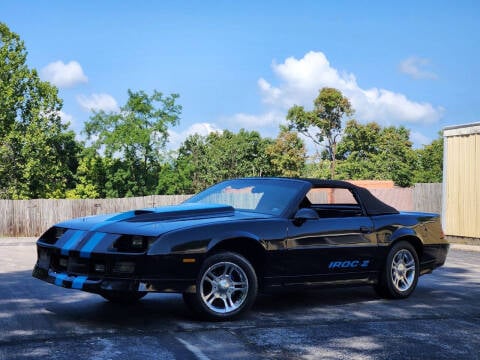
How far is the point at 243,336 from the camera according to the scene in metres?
5.88

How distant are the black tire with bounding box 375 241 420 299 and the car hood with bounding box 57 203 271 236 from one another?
1.98 metres

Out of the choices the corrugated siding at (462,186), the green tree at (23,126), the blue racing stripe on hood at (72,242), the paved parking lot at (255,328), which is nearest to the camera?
the paved parking lot at (255,328)

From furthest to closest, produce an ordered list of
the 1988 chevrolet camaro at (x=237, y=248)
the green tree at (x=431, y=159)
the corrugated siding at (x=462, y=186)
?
the green tree at (x=431, y=159)
the corrugated siding at (x=462, y=186)
the 1988 chevrolet camaro at (x=237, y=248)

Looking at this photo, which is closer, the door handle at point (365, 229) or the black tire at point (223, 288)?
the black tire at point (223, 288)

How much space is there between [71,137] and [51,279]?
46.0 metres

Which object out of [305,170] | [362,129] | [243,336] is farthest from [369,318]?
[305,170]

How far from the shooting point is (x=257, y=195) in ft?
25.2

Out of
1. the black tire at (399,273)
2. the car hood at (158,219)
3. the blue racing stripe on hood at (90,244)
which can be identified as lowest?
the black tire at (399,273)

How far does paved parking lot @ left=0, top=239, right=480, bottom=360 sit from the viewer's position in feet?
17.3

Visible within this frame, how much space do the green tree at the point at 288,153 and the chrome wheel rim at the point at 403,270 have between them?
2097 inches

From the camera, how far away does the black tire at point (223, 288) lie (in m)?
6.44

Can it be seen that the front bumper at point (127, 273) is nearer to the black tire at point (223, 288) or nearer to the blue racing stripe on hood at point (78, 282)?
the blue racing stripe on hood at point (78, 282)

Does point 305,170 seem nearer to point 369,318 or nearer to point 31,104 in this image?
point 31,104

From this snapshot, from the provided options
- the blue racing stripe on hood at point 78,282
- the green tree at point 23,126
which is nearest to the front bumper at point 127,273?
the blue racing stripe on hood at point 78,282
